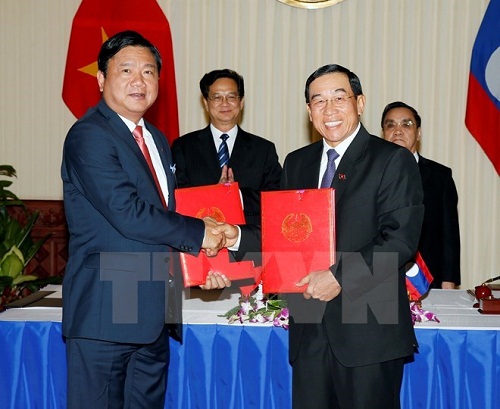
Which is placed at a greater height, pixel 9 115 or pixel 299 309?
pixel 9 115

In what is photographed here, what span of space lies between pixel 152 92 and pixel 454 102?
11.3 feet

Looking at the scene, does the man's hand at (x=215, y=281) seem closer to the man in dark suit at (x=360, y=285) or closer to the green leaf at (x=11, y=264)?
the man in dark suit at (x=360, y=285)

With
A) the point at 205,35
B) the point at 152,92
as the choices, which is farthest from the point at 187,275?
the point at 205,35

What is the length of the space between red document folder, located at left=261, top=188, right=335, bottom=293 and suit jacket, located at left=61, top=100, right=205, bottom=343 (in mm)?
321

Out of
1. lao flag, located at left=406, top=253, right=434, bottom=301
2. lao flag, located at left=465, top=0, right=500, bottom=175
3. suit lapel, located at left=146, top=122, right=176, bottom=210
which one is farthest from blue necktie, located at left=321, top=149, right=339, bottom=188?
lao flag, located at left=465, top=0, right=500, bottom=175

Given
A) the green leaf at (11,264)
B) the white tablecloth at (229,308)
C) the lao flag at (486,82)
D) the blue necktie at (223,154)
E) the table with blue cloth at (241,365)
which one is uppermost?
the lao flag at (486,82)

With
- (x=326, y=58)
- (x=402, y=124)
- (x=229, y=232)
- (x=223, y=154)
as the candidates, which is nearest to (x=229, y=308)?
(x=229, y=232)

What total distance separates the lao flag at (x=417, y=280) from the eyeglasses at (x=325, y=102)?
83 cm

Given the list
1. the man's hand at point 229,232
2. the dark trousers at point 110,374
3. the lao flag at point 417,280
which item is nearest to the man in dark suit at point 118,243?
the dark trousers at point 110,374

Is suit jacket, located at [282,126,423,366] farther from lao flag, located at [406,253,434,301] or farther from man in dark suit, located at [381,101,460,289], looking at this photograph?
man in dark suit, located at [381,101,460,289]

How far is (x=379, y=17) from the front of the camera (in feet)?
17.4

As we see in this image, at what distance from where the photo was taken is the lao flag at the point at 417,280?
9.08 feet

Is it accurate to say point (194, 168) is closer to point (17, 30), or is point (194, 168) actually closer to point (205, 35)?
point (205, 35)

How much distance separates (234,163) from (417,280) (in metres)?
1.44
